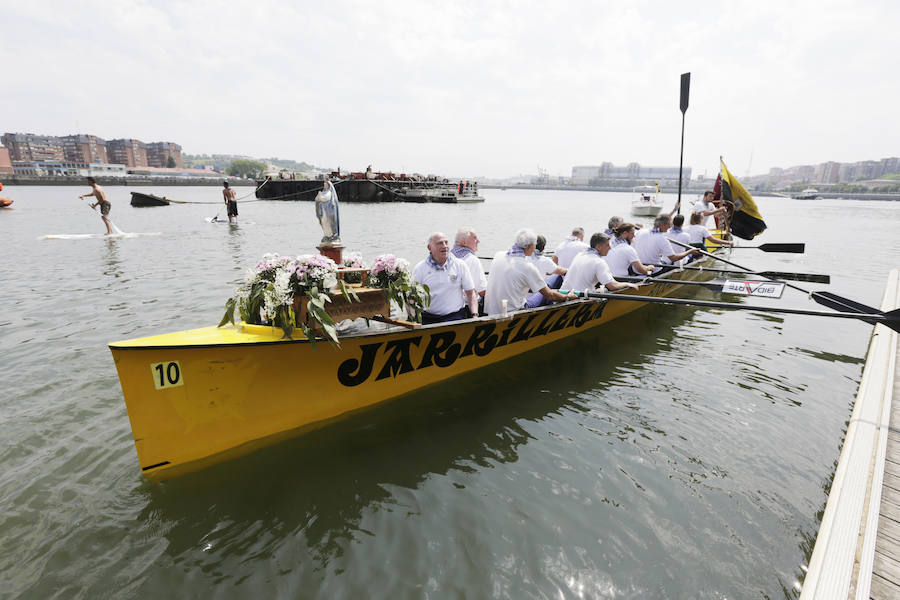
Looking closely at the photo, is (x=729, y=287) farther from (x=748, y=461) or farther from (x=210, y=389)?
(x=210, y=389)

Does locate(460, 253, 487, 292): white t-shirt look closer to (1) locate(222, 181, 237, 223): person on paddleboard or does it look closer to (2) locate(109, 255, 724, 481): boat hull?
(2) locate(109, 255, 724, 481): boat hull

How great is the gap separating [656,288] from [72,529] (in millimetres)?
9281

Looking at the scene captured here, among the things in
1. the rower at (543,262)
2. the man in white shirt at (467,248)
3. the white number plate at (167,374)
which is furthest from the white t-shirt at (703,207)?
the white number plate at (167,374)

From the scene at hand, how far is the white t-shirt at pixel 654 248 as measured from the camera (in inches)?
375

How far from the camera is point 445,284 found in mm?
5207

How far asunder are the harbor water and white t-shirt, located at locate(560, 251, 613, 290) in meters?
1.19

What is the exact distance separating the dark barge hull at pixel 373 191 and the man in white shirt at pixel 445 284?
4450 centimetres

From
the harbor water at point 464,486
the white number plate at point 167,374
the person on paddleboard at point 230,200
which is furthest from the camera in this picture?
the person on paddleboard at point 230,200

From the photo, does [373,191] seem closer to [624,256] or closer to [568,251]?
[568,251]

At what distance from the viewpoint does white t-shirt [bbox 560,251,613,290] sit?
6539mm

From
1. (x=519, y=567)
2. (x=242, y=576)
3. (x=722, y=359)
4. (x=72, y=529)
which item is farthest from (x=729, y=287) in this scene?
(x=72, y=529)

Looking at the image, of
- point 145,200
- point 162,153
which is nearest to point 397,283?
point 145,200

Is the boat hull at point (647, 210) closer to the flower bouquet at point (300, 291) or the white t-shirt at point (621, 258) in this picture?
the white t-shirt at point (621, 258)

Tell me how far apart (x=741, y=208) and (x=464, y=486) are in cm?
1745
